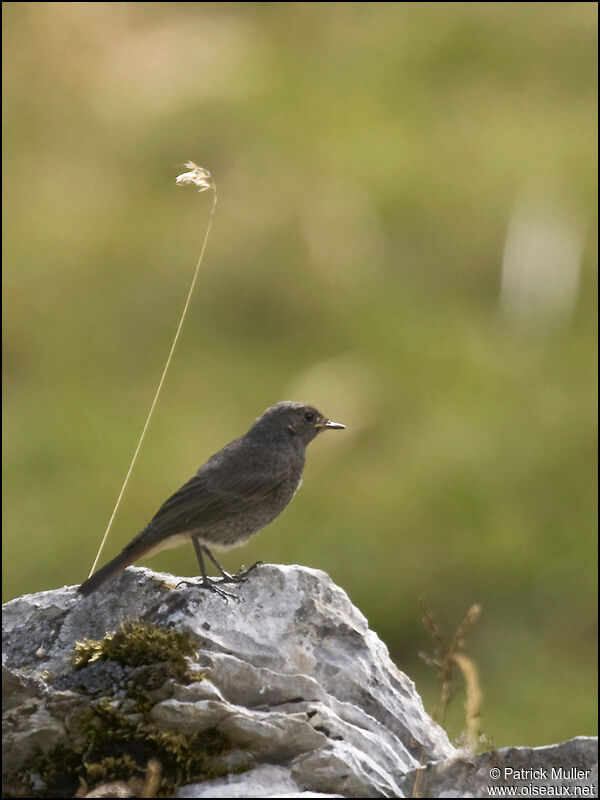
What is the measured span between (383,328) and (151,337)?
3.82 m

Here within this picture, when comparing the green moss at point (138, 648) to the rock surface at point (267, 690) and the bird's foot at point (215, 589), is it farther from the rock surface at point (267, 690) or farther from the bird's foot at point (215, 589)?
the bird's foot at point (215, 589)

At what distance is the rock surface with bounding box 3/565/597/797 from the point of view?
6.80 metres

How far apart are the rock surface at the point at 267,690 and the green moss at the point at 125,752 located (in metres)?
0.05

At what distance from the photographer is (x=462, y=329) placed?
2311 cm

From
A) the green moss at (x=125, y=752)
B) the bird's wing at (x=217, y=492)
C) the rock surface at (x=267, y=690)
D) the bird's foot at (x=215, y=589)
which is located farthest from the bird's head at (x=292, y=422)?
the green moss at (x=125, y=752)

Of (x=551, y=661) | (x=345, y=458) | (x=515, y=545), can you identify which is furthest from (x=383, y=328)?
(x=551, y=661)

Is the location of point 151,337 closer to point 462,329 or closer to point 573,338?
point 462,329

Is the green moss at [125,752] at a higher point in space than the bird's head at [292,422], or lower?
lower

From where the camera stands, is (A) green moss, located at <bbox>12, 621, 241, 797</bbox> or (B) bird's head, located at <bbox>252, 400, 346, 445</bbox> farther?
(B) bird's head, located at <bbox>252, 400, 346, 445</bbox>

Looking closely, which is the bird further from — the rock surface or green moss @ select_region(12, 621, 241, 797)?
green moss @ select_region(12, 621, 241, 797)

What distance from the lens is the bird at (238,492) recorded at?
28.4 feet

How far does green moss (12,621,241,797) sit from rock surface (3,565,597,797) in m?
0.05

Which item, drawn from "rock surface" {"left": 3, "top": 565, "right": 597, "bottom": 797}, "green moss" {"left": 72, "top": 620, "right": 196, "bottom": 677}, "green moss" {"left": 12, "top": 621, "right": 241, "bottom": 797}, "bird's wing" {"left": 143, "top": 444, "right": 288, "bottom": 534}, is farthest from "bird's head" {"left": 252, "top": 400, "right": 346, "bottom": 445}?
"green moss" {"left": 12, "top": 621, "right": 241, "bottom": 797}

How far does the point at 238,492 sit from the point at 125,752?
266 cm
